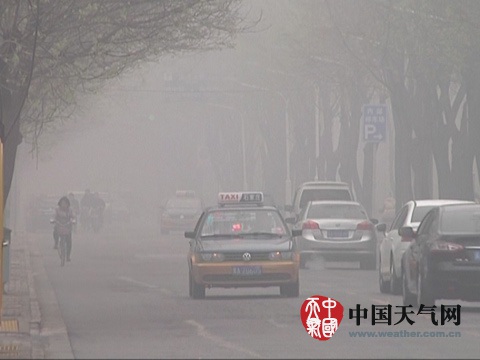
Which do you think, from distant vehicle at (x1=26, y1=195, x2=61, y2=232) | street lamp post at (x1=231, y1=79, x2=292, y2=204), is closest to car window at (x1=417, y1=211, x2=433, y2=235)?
distant vehicle at (x1=26, y1=195, x2=61, y2=232)

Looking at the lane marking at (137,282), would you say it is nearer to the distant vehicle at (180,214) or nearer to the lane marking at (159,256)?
the lane marking at (159,256)

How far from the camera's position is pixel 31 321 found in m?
23.1

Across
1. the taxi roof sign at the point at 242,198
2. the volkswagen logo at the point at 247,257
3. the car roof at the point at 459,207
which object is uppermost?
the taxi roof sign at the point at 242,198

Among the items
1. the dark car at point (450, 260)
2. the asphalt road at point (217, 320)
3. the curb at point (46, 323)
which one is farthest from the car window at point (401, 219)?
the dark car at point (450, 260)

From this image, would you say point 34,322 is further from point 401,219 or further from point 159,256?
point 159,256

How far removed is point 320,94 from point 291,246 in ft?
162

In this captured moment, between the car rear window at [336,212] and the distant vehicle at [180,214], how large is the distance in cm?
2903

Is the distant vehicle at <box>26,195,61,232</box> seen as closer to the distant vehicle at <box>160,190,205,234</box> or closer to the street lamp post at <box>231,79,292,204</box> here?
the distant vehicle at <box>160,190,205,234</box>

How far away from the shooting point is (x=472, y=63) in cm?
4378

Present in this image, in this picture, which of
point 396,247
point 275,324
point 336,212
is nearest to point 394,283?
point 396,247

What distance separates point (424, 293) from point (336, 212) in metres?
16.6

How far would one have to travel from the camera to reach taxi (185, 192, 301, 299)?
28.0 metres

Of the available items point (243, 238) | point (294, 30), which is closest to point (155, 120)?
point (294, 30)

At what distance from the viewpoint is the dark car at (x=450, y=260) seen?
78.8 ft
